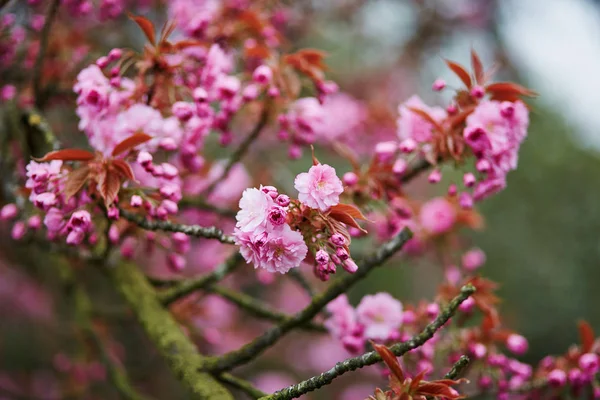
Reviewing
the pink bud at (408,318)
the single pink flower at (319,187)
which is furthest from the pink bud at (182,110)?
the pink bud at (408,318)

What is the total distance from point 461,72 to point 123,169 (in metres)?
1.01

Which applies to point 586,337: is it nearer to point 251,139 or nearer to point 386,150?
point 386,150

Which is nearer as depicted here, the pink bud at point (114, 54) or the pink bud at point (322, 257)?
the pink bud at point (322, 257)

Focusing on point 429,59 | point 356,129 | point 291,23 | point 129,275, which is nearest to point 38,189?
point 129,275

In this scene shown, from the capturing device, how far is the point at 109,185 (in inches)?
58.3

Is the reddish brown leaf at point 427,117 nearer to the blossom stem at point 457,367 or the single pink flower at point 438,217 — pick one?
the blossom stem at point 457,367

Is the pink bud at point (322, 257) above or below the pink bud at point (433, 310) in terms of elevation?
above

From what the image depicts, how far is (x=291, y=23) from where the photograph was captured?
3.71 m

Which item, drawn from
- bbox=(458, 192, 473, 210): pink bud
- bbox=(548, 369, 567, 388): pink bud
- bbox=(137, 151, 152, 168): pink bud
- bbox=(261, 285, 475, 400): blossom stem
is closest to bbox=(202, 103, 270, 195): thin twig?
bbox=(137, 151, 152, 168): pink bud

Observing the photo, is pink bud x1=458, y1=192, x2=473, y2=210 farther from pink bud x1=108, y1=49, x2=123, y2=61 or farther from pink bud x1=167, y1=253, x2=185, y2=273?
pink bud x1=108, y1=49, x2=123, y2=61

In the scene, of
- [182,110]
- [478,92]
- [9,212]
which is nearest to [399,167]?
[478,92]

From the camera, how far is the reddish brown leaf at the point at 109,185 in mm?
1431

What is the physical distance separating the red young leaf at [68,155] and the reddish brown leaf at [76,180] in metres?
0.03

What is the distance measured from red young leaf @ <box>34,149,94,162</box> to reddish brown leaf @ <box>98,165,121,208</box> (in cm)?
6
